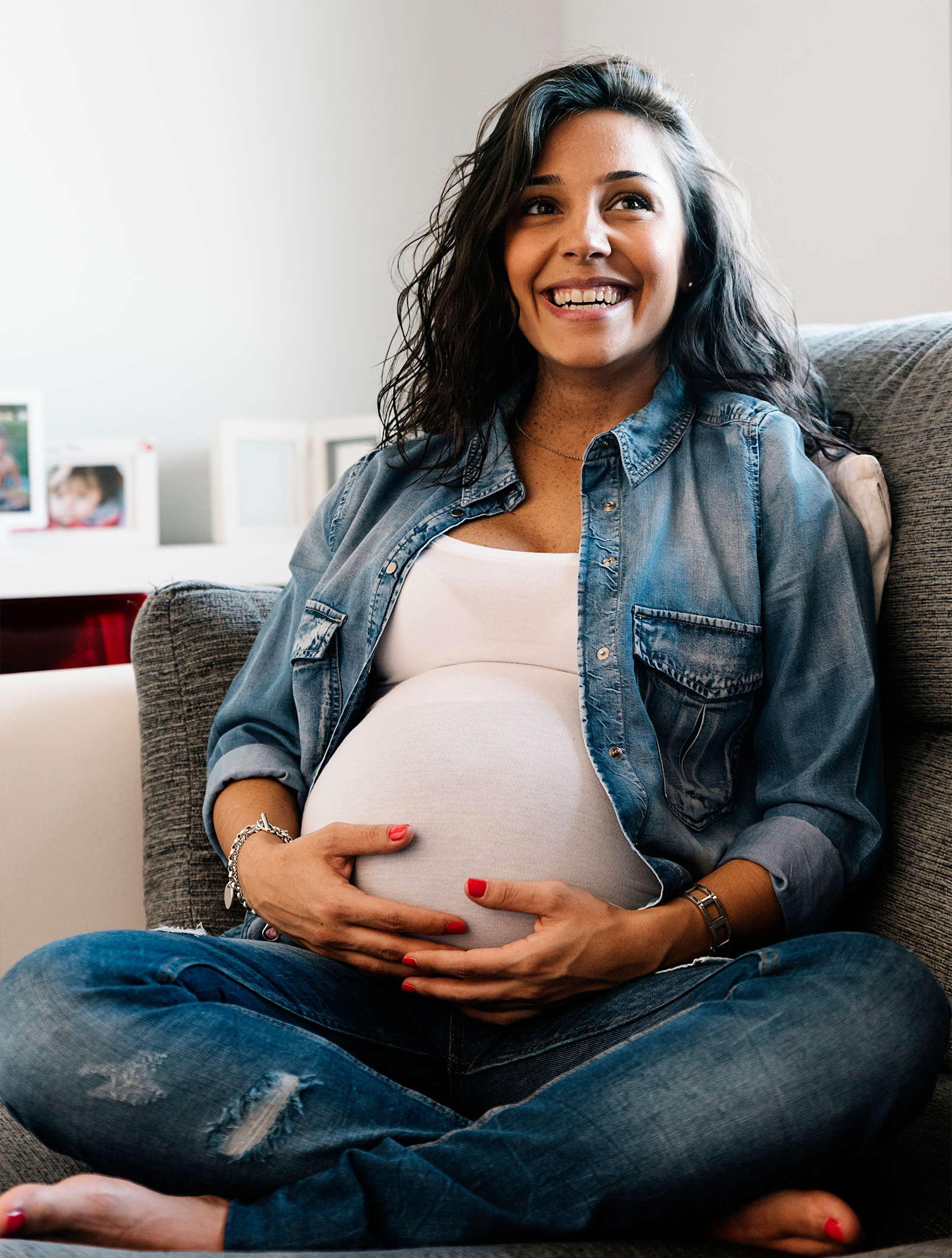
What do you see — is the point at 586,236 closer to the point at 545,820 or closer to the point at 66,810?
the point at 545,820

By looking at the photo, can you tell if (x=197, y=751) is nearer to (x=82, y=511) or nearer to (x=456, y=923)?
(x=456, y=923)

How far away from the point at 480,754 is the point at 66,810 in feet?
1.57

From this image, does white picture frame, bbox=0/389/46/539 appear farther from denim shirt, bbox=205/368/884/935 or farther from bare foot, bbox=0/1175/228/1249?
bare foot, bbox=0/1175/228/1249

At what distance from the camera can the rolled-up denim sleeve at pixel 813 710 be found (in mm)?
973

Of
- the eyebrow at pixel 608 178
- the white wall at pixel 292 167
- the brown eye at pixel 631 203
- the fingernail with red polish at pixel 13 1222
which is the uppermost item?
the white wall at pixel 292 167

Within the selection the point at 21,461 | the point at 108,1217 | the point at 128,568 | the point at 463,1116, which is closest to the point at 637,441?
the point at 463,1116

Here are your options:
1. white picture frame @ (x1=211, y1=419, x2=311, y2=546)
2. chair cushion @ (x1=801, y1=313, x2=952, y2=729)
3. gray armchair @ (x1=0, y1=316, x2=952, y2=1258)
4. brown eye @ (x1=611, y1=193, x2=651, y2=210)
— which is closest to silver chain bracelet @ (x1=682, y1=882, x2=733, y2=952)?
gray armchair @ (x1=0, y1=316, x2=952, y2=1258)

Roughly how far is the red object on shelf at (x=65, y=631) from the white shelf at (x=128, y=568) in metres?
0.04

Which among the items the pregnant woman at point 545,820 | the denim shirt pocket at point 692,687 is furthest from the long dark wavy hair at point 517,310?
the denim shirt pocket at point 692,687

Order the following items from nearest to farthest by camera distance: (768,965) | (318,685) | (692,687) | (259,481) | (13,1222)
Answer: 1. (13,1222)
2. (768,965)
3. (692,687)
4. (318,685)
5. (259,481)

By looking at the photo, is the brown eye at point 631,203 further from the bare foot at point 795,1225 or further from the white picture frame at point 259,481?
the white picture frame at point 259,481

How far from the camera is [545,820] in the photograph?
96 cm

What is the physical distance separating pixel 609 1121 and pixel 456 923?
24cm

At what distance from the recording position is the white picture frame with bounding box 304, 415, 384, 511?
2.70 meters
